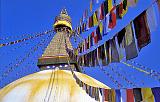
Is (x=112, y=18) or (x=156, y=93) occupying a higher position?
(x=112, y=18)

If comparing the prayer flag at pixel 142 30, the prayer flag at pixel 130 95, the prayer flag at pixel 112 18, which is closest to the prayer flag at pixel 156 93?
the prayer flag at pixel 130 95

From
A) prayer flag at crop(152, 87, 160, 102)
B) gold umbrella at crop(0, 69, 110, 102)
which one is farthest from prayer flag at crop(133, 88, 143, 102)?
gold umbrella at crop(0, 69, 110, 102)

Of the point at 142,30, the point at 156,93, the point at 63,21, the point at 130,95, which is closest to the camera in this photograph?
the point at 156,93

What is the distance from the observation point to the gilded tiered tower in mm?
15190

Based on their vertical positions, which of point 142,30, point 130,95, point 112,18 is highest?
point 112,18

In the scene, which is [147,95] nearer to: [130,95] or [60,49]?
[130,95]

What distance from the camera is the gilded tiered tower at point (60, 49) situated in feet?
49.8

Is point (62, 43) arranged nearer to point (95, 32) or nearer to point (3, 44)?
point (3, 44)

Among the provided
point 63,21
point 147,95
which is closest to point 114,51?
point 147,95

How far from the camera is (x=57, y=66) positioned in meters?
15.3

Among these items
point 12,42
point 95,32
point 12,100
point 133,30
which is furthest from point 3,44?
point 133,30

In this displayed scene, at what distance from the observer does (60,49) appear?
16.2 metres

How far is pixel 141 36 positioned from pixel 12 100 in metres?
6.15

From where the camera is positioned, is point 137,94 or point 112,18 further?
point 112,18
